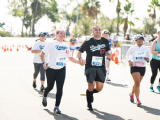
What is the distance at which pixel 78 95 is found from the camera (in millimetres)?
8047

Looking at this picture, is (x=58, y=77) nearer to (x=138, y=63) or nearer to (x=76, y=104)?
(x=76, y=104)

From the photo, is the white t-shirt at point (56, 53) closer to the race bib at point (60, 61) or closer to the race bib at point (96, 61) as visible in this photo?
the race bib at point (60, 61)

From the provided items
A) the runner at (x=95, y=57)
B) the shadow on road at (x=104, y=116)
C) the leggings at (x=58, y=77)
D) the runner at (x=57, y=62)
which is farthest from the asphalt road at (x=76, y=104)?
the runner at (x=95, y=57)

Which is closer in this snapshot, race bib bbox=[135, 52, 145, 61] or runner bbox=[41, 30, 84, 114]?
runner bbox=[41, 30, 84, 114]

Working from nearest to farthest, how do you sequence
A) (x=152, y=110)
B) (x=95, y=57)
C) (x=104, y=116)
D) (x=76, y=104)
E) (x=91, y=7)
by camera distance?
(x=104, y=116)
(x=95, y=57)
(x=152, y=110)
(x=76, y=104)
(x=91, y=7)

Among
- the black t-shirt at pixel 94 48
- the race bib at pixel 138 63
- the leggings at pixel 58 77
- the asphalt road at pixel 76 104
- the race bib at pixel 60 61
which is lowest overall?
the asphalt road at pixel 76 104

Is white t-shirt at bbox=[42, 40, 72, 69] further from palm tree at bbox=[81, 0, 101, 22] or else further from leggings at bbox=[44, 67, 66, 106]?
palm tree at bbox=[81, 0, 101, 22]

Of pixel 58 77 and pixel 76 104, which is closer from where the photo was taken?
pixel 58 77

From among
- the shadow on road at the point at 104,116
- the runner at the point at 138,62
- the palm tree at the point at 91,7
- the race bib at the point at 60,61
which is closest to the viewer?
the shadow on road at the point at 104,116

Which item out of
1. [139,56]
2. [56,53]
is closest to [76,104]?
[56,53]

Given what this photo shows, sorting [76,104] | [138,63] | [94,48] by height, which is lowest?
[76,104]

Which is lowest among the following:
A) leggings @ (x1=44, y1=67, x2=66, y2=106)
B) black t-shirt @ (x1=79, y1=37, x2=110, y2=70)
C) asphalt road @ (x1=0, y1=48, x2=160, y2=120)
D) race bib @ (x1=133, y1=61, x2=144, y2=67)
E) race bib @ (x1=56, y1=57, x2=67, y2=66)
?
asphalt road @ (x1=0, y1=48, x2=160, y2=120)

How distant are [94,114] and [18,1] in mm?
64863

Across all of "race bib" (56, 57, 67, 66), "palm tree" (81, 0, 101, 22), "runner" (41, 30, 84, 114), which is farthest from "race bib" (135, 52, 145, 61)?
"palm tree" (81, 0, 101, 22)
